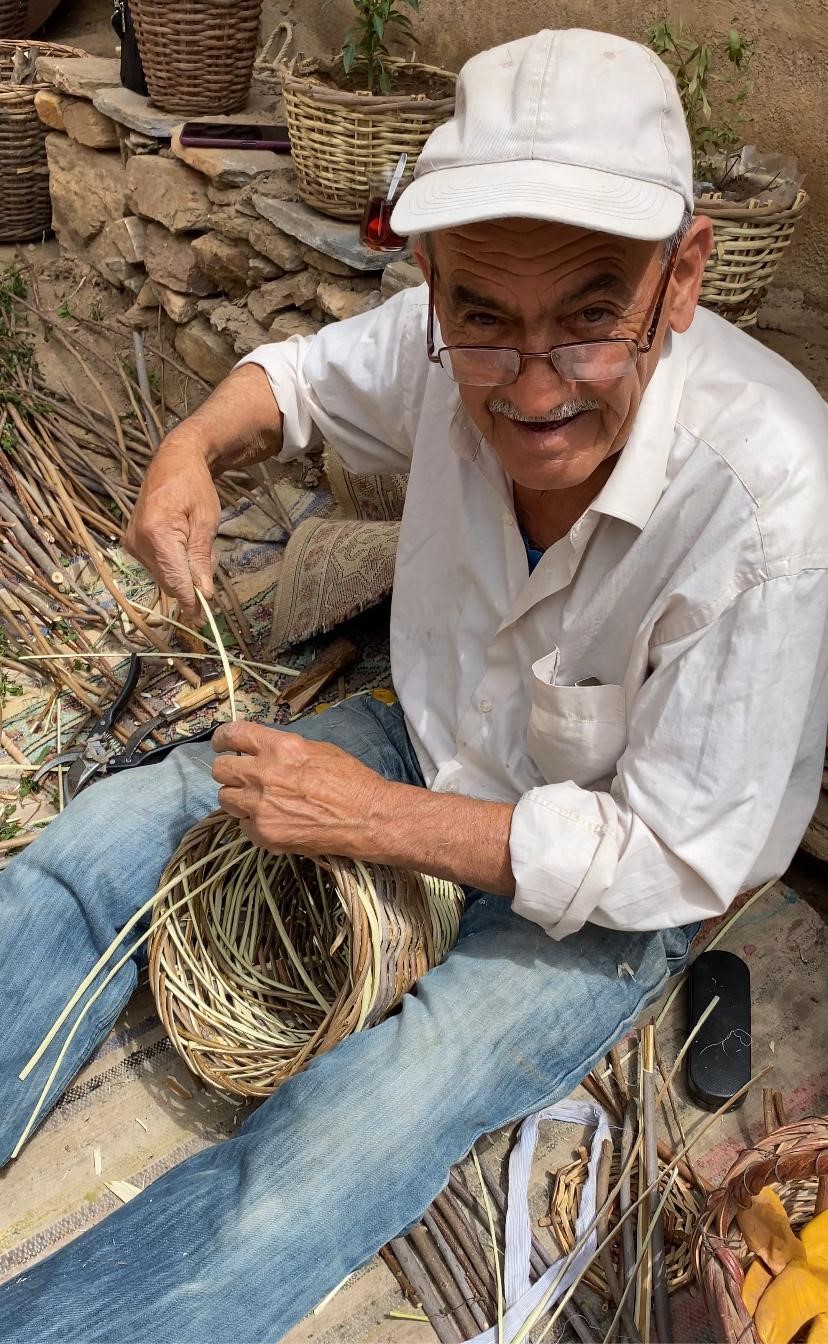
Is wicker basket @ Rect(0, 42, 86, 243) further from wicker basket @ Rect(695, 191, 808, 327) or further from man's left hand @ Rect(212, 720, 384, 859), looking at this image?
man's left hand @ Rect(212, 720, 384, 859)

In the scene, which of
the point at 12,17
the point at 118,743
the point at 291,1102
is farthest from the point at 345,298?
the point at 12,17

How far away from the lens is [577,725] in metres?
1.49

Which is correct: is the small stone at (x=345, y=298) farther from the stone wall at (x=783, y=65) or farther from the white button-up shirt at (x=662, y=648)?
the white button-up shirt at (x=662, y=648)

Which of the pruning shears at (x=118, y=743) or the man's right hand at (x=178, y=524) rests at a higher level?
the man's right hand at (x=178, y=524)

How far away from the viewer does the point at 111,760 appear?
2.20 metres

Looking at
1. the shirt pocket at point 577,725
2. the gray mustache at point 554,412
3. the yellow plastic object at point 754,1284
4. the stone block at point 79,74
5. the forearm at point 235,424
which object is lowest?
the yellow plastic object at point 754,1284

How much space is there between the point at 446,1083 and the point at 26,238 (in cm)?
453

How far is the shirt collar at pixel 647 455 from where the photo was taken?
134 cm

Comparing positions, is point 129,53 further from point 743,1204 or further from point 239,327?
point 743,1204

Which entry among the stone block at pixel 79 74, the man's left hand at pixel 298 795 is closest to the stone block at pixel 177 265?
→ the stone block at pixel 79 74

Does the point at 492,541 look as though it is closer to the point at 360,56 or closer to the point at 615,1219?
the point at 615,1219

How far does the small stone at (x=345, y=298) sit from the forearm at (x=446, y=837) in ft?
5.93

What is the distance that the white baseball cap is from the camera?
112cm

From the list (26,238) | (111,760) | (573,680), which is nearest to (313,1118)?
(573,680)
